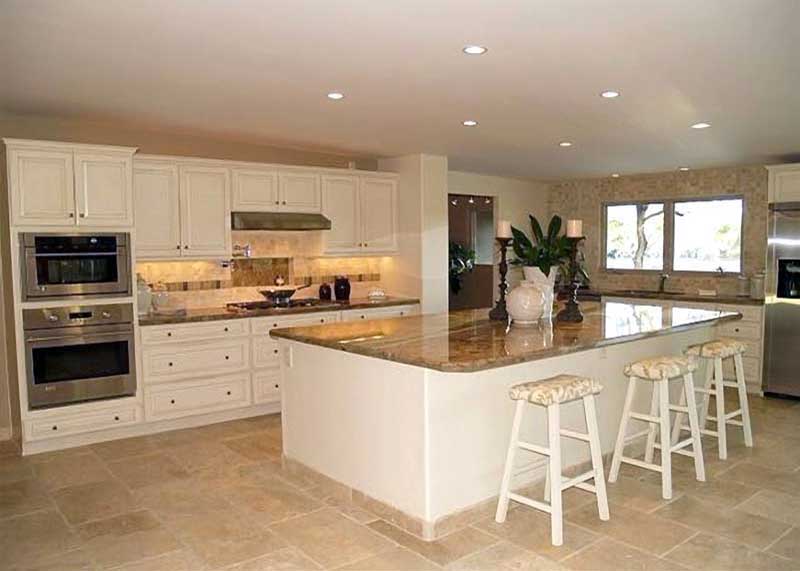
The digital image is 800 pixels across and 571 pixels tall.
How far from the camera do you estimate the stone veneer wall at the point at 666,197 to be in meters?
7.21

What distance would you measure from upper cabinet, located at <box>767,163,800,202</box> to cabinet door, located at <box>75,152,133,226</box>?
5.90m

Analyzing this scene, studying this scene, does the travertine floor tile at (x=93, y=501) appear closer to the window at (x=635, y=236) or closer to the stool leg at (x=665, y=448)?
the stool leg at (x=665, y=448)

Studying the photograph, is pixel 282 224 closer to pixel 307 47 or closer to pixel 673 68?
pixel 307 47

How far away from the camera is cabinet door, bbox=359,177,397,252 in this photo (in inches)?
261

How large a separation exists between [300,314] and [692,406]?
11.0 feet

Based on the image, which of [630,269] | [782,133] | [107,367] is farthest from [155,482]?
[630,269]

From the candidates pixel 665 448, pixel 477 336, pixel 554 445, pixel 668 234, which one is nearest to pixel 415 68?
pixel 477 336

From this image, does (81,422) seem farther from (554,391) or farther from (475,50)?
(475,50)


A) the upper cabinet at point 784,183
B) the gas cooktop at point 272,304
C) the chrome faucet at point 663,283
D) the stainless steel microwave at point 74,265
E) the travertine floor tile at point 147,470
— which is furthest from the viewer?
the chrome faucet at point 663,283

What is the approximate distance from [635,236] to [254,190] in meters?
5.06

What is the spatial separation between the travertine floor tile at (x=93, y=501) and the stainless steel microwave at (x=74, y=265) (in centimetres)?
146

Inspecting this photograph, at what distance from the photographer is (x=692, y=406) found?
13.0ft

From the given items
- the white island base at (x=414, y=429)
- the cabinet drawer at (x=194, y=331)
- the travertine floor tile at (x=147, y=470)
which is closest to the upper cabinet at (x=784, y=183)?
the white island base at (x=414, y=429)

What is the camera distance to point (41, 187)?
4.57 metres
